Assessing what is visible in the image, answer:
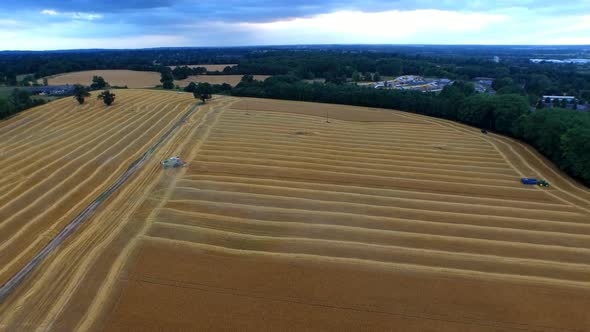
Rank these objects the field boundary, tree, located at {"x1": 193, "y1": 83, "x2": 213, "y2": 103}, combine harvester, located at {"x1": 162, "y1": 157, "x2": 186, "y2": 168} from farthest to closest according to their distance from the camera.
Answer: tree, located at {"x1": 193, "y1": 83, "x2": 213, "y2": 103}
combine harvester, located at {"x1": 162, "y1": 157, "x2": 186, "y2": 168}
the field boundary

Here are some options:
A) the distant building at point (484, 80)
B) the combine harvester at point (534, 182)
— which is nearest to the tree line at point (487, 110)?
the combine harvester at point (534, 182)

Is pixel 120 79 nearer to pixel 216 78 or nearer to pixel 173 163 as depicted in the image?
pixel 216 78

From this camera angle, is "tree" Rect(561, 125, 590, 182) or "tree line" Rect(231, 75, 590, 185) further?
"tree line" Rect(231, 75, 590, 185)

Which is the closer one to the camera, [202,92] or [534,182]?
[534,182]

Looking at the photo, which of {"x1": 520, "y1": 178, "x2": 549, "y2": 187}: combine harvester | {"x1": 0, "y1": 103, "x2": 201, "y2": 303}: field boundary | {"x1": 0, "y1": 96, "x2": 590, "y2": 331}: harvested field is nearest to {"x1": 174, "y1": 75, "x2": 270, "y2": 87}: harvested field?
{"x1": 0, "y1": 103, "x2": 201, "y2": 303}: field boundary

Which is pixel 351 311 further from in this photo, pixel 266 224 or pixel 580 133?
pixel 580 133

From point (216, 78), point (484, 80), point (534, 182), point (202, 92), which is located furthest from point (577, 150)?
point (484, 80)

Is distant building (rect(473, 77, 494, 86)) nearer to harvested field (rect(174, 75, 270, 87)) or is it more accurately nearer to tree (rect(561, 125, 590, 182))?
harvested field (rect(174, 75, 270, 87))
